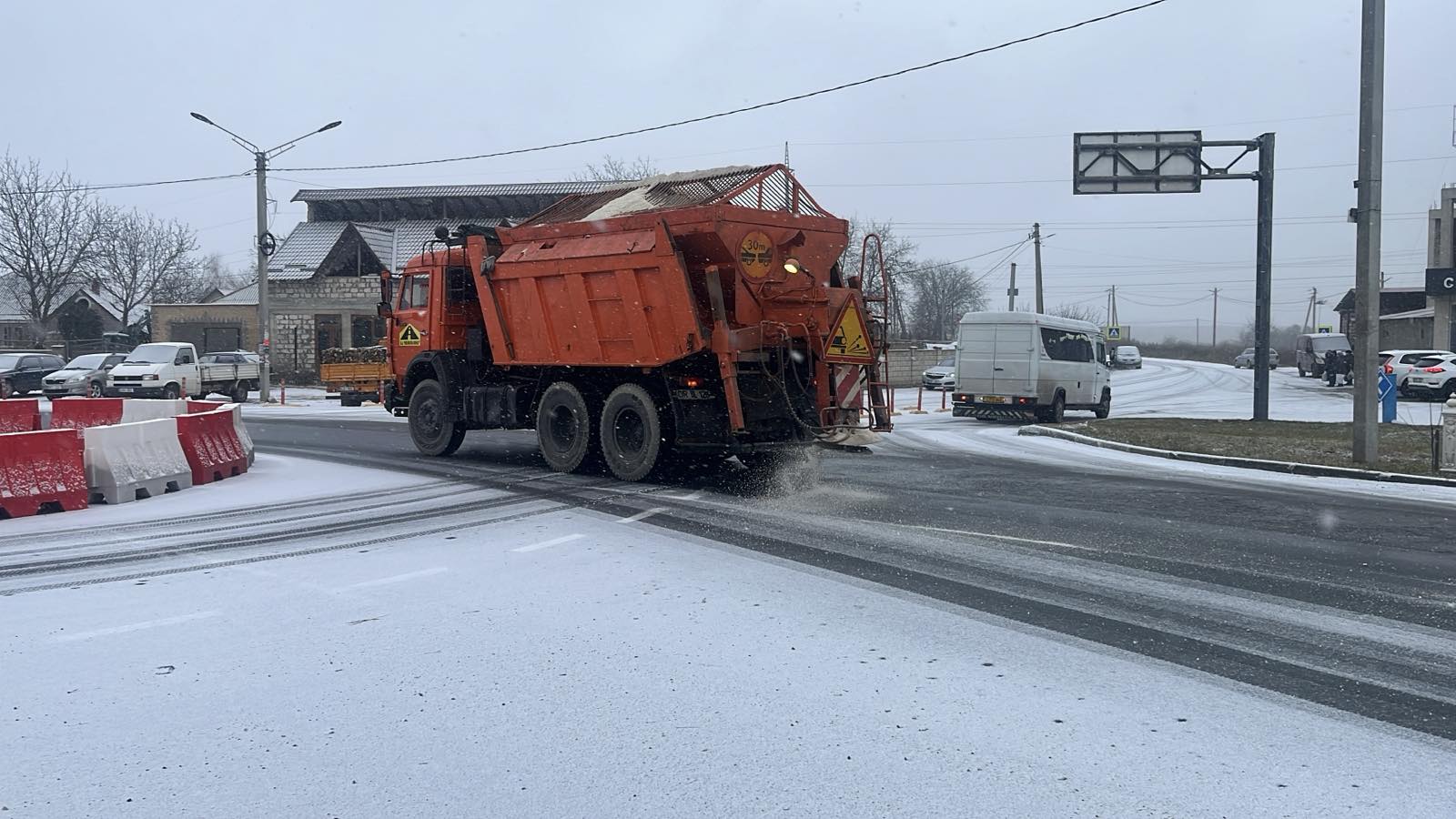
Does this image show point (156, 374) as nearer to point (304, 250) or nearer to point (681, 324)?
point (304, 250)

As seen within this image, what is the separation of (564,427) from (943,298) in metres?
74.3

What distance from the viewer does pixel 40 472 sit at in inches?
421

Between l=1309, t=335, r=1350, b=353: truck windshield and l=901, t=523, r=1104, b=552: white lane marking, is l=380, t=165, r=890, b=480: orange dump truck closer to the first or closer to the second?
l=901, t=523, r=1104, b=552: white lane marking

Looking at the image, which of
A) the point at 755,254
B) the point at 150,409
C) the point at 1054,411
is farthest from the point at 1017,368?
the point at 150,409

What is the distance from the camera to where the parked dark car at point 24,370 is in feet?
114

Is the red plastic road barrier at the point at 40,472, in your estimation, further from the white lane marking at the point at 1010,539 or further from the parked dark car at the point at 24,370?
the parked dark car at the point at 24,370

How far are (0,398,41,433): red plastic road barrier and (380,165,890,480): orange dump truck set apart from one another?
9202mm

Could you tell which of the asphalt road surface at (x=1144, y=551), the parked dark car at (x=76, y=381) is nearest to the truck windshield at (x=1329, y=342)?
the asphalt road surface at (x=1144, y=551)

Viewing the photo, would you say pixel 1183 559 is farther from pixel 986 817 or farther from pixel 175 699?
pixel 175 699

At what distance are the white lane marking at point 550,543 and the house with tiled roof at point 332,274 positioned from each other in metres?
40.7

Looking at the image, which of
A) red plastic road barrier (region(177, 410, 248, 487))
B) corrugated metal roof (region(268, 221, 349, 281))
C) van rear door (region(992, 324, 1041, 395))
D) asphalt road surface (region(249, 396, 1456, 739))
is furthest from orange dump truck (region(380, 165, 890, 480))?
Answer: corrugated metal roof (region(268, 221, 349, 281))

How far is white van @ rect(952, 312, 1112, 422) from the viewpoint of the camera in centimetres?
2547

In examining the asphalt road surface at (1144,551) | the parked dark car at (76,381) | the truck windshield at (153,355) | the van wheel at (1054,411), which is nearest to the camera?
the asphalt road surface at (1144,551)

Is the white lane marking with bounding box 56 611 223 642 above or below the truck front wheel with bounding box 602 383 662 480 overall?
below
